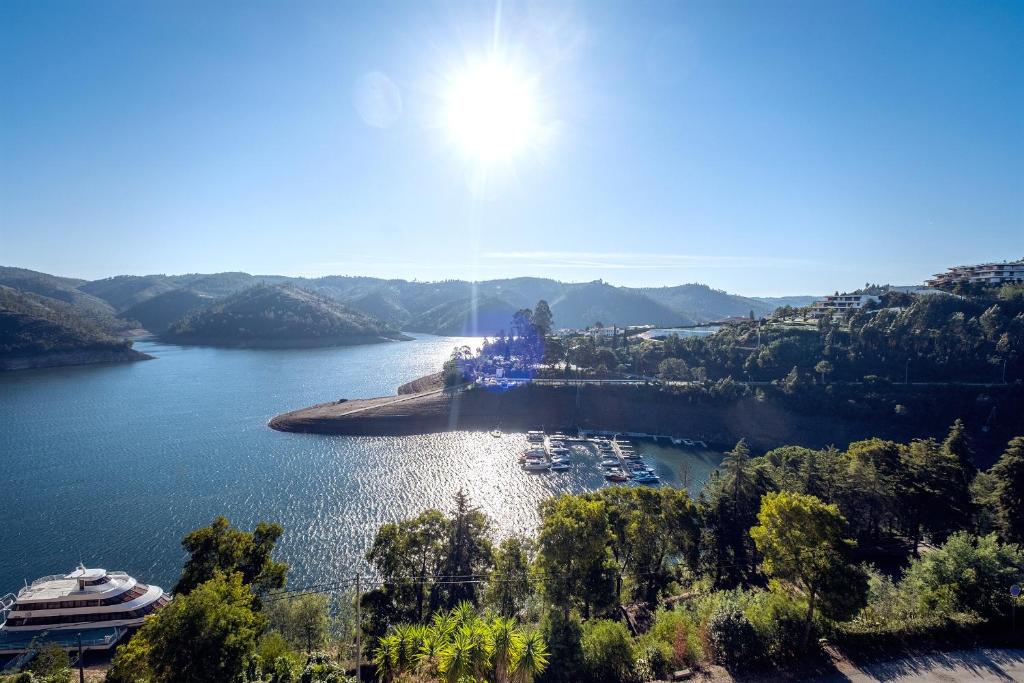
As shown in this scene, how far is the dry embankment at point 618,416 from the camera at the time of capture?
63609mm

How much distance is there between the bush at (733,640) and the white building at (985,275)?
109304mm

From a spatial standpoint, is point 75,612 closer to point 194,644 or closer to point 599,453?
Answer: point 194,644

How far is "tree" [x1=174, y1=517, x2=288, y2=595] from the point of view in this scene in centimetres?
1988

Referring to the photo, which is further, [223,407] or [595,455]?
[223,407]

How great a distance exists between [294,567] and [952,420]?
244 feet

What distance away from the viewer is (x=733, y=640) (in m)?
15.6

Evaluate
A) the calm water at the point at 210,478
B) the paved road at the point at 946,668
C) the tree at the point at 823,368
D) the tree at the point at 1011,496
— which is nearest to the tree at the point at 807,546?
the paved road at the point at 946,668

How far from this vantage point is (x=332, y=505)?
148 ft

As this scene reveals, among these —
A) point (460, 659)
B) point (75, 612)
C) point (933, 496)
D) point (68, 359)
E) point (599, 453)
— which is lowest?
point (599, 453)

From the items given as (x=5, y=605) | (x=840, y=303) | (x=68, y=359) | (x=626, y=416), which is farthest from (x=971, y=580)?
(x=68, y=359)

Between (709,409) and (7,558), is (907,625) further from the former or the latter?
(709,409)

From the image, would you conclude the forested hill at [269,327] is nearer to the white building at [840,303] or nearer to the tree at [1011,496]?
the white building at [840,303]

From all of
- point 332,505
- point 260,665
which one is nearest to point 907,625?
point 260,665

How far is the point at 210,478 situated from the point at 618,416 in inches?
2068
